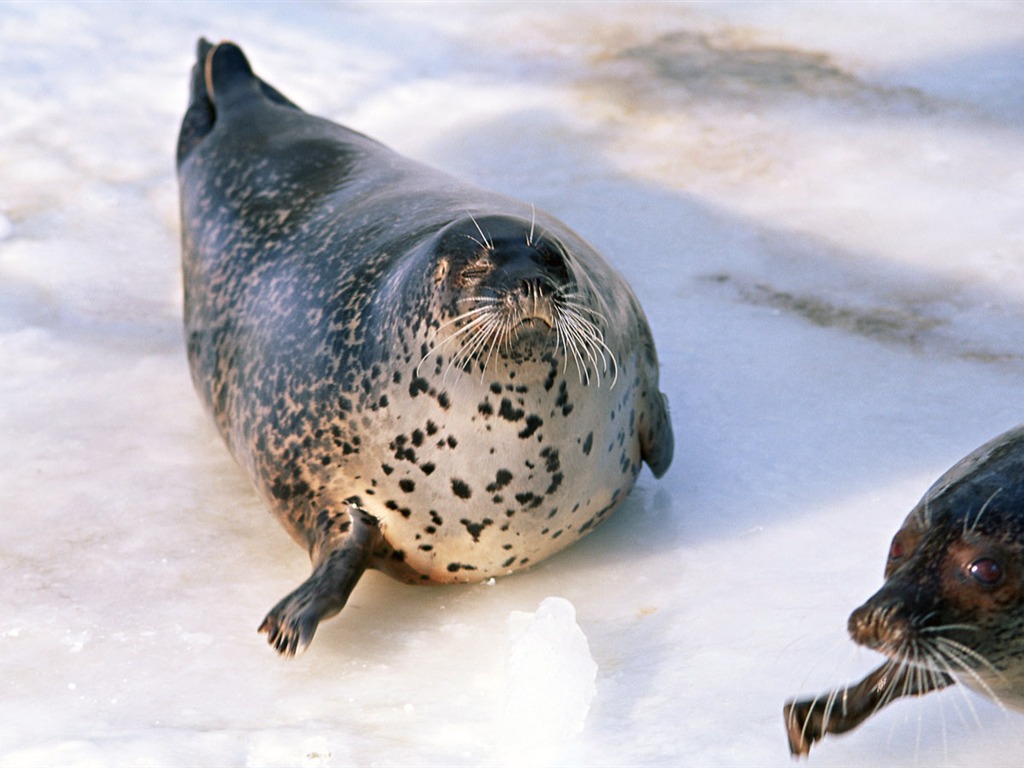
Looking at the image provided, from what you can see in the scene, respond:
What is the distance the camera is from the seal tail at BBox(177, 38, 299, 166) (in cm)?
472

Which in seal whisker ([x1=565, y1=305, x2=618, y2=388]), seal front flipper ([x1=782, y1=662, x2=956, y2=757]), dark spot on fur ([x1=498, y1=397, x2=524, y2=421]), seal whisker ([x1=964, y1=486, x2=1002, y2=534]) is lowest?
seal front flipper ([x1=782, y1=662, x2=956, y2=757])

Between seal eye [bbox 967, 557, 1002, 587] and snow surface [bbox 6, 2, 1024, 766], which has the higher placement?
seal eye [bbox 967, 557, 1002, 587]

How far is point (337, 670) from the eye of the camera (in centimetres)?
293

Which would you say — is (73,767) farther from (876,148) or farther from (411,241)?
(876,148)

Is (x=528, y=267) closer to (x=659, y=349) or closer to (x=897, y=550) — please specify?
(x=897, y=550)

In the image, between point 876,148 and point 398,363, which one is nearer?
point 398,363

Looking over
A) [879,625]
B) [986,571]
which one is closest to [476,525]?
[879,625]

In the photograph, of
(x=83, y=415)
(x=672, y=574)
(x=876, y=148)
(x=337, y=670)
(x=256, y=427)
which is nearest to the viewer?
(x=337, y=670)

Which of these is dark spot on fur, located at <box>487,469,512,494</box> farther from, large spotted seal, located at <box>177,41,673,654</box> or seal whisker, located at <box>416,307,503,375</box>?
seal whisker, located at <box>416,307,503,375</box>

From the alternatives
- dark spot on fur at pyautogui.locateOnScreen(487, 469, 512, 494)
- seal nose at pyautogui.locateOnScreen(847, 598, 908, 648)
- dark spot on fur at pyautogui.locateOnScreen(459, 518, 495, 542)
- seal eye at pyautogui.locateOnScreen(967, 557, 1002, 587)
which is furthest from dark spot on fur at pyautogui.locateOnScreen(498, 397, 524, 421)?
seal eye at pyautogui.locateOnScreen(967, 557, 1002, 587)

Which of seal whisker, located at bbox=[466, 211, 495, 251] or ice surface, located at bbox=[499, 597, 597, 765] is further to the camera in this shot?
seal whisker, located at bbox=[466, 211, 495, 251]

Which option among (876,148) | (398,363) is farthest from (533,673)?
(876,148)

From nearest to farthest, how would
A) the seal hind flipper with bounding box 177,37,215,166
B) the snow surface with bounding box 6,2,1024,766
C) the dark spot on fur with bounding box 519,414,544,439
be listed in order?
the snow surface with bounding box 6,2,1024,766, the dark spot on fur with bounding box 519,414,544,439, the seal hind flipper with bounding box 177,37,215,166

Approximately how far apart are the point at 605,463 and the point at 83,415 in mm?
1623
